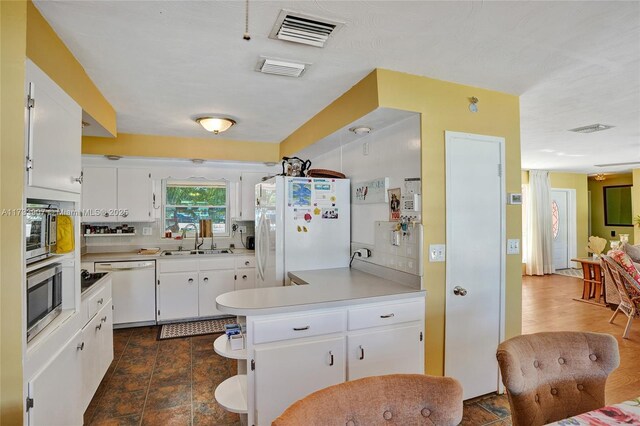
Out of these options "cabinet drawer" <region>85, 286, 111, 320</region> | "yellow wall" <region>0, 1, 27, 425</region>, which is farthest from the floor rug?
"yellow wall" <region>0, 1, 27, 425</region>

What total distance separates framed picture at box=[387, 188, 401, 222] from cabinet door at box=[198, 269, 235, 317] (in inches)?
99.4

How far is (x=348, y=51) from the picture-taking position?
6.53ft

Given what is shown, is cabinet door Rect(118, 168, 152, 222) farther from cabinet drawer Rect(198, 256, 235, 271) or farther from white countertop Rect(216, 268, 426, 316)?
white countertop Rect(216, 268, 426, 316)

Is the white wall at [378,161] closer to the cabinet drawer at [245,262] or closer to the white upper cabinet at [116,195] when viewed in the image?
the cabinet drawer at [245,262]

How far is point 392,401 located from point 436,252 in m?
1.53

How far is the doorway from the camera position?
7859 mm

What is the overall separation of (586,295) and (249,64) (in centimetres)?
621

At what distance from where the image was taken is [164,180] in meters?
4.64

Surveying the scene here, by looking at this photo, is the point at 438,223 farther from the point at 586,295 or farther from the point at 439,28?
the point at 586,295

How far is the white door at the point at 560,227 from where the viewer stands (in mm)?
7843

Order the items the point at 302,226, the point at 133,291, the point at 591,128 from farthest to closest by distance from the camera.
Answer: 1. the point at 133,291
2. the point at 591,128
3. the point at 302,226

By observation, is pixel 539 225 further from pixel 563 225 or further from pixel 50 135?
pixel 50 135

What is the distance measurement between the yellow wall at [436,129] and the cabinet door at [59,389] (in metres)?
2.16

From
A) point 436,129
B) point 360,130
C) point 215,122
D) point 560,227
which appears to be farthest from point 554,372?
point 560,227
